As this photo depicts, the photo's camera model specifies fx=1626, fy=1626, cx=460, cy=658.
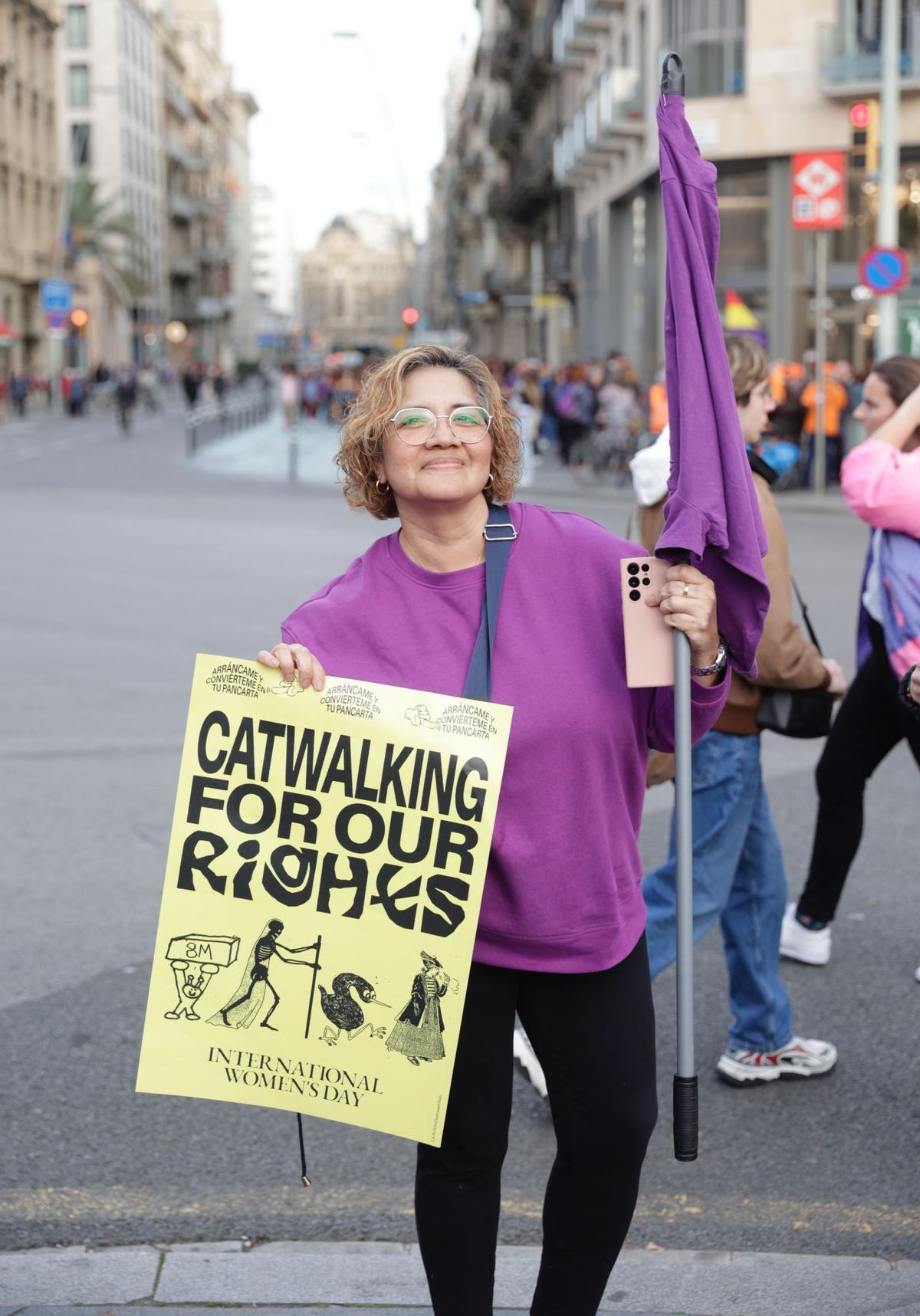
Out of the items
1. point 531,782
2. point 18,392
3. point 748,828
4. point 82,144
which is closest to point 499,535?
point 531,782

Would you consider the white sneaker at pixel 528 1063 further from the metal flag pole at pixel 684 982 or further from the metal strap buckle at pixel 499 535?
the metal strap buckle at pixel 499 535

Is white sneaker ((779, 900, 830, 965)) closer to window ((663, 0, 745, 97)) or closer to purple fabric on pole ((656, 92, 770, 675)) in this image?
purple fabric on pole ((656, 92, 770, 675))

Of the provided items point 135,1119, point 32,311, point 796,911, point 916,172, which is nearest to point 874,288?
point 916,172

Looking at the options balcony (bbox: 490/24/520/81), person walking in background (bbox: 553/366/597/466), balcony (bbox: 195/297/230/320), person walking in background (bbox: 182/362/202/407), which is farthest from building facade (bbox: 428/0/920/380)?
balcony (bbox: 195/297/230/320)

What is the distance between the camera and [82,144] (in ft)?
308

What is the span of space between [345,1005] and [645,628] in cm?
77

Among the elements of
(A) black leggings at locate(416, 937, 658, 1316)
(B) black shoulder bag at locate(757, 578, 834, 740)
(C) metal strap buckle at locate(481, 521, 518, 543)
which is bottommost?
(A) black leggings at locate(416, 937, 658, 1316)

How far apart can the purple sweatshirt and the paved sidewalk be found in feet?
3.03

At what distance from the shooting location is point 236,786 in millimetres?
2668

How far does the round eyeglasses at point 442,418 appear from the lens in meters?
2.66

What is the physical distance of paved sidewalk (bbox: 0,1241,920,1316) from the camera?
10.2 ft

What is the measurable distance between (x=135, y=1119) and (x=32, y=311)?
7109cm

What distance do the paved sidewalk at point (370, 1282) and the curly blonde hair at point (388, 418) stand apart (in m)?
1.52

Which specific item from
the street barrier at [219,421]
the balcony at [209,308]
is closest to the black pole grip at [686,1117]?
the street barrier at [219,421]
